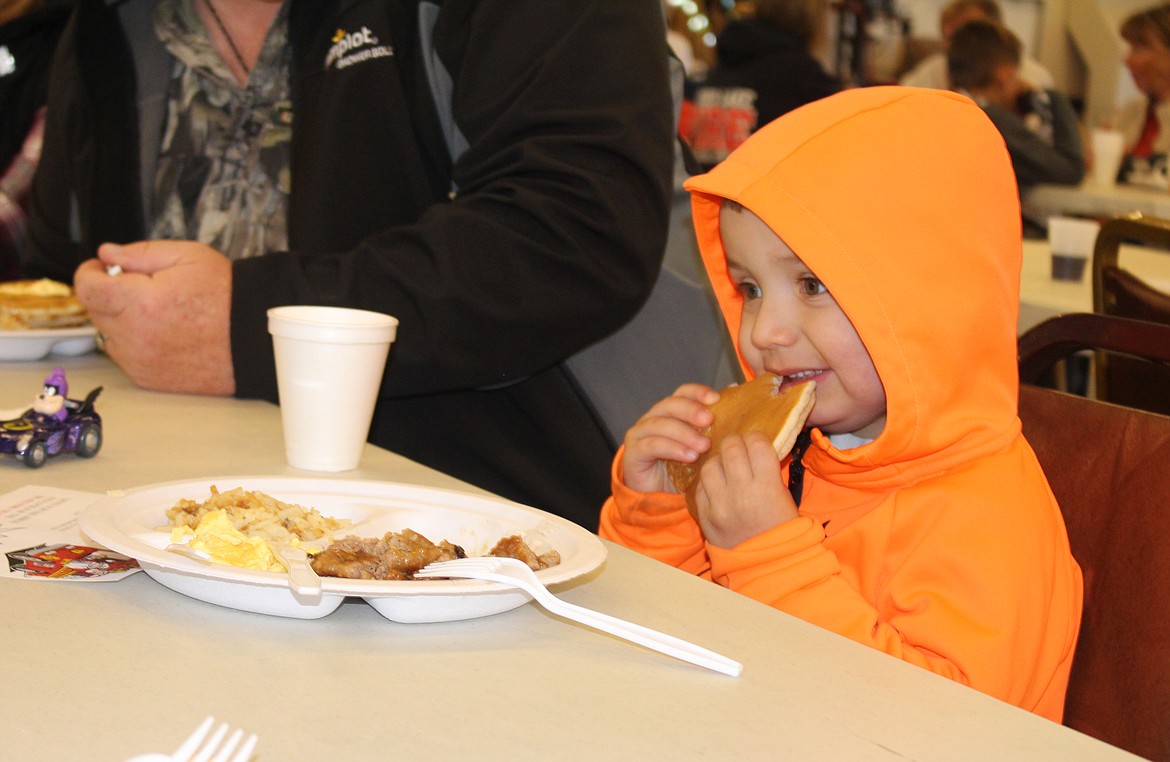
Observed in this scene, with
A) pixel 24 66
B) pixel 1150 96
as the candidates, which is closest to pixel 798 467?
pixel 24 66

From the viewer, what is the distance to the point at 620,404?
1765mm

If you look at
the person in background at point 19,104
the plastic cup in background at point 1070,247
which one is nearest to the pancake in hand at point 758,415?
the plastic cup in background at point 1070,247

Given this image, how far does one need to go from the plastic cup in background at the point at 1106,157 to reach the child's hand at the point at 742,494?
5.81m

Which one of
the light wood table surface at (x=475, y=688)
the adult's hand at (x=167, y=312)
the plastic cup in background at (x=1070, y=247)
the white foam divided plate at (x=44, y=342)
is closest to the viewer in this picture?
the light wood table surface at (x=475, y=688)

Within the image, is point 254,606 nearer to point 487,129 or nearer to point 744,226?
point 744,226

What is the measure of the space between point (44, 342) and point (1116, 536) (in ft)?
4.69

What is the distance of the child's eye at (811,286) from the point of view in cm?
122

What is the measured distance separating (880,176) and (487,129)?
67 cm

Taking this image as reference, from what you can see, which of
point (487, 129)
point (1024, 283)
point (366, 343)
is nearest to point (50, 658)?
point (366, 343)

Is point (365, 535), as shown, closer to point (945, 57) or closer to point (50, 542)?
point (50, 542)

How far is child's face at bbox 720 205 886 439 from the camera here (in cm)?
121

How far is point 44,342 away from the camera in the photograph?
5.50ft

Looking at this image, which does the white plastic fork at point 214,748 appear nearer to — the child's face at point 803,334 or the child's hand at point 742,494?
the child's hand at point 742,494

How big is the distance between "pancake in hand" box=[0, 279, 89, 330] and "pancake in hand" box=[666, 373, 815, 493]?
1003 mm
